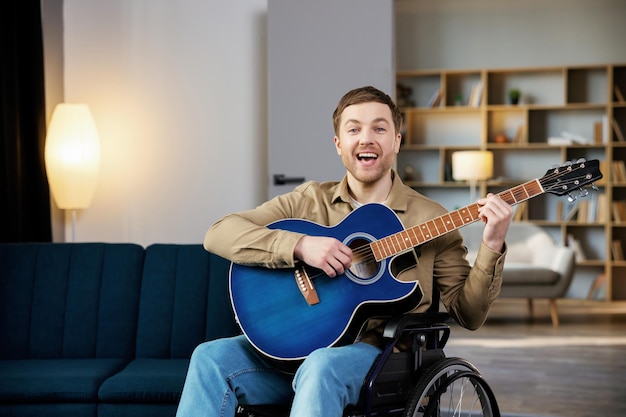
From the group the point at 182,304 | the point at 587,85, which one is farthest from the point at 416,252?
the point at 587,85

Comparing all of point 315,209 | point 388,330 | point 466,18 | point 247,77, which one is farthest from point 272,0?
point 466,18

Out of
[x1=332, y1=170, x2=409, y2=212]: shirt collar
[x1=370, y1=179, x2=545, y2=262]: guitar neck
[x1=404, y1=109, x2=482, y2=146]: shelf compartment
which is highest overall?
[x1=404, y1=109, x2=482, y2=146]: shelf compartment

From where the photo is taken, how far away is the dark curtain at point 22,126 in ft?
11.9

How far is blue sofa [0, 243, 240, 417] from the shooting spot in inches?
116

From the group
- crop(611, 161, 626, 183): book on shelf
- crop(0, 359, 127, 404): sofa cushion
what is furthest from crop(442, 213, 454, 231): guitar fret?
crop(611, 161, 626, 183): book on shelf

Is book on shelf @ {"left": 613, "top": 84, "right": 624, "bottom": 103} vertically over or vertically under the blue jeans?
over

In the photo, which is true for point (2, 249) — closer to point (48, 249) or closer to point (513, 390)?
point (48, 249)

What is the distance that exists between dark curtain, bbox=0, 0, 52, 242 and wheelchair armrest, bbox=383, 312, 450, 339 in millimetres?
2205

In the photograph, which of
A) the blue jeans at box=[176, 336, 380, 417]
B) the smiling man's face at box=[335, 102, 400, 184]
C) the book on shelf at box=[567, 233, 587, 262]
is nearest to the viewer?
the blue jeans at box=[176, 336, 380, 417]

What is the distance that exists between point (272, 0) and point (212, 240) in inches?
85.5

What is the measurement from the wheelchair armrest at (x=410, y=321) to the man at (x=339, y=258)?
0.07 m

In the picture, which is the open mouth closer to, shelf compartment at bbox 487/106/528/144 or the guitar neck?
the guitar neck

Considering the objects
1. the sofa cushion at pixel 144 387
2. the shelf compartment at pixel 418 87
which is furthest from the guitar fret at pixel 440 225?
the shelf compartment at pixel 418 87

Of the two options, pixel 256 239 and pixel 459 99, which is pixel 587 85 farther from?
pixel 256 239
